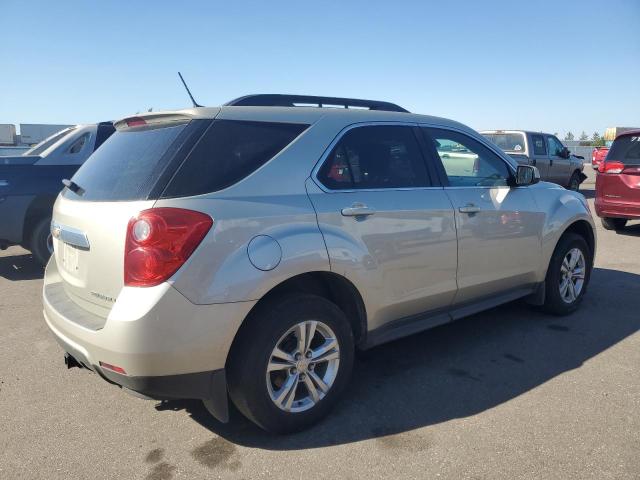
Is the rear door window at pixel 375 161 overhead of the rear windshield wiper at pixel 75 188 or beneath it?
overhead

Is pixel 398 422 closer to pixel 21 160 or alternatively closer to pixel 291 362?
pixel 291 362

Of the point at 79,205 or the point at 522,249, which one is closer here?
the point at 79,205

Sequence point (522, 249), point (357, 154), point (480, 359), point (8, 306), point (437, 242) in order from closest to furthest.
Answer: point (357, 154) < point (437, 242) < point (480, 359) < point (522, 249) < point (8, 306)

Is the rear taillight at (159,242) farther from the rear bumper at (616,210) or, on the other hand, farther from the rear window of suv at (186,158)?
the rear bumper at (616,210)

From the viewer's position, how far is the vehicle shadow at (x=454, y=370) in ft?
9.64

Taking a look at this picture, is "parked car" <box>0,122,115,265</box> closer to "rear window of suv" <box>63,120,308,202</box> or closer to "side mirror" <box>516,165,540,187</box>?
"rear window of suv" <box>63,120,308,202</box>

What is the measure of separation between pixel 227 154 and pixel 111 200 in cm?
65

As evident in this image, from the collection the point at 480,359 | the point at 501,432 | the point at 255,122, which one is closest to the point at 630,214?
the point at 480,359

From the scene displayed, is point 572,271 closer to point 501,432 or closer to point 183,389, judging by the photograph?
point 501,432

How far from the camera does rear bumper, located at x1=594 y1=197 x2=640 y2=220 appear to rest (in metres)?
8.50

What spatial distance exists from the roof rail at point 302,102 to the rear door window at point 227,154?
17.8 inches

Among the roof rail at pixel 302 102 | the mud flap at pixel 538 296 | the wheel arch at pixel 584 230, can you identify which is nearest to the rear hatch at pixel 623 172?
the wheel arch at pixel 584 230

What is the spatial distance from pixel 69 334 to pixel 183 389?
739 mm

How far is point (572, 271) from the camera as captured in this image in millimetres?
4836
